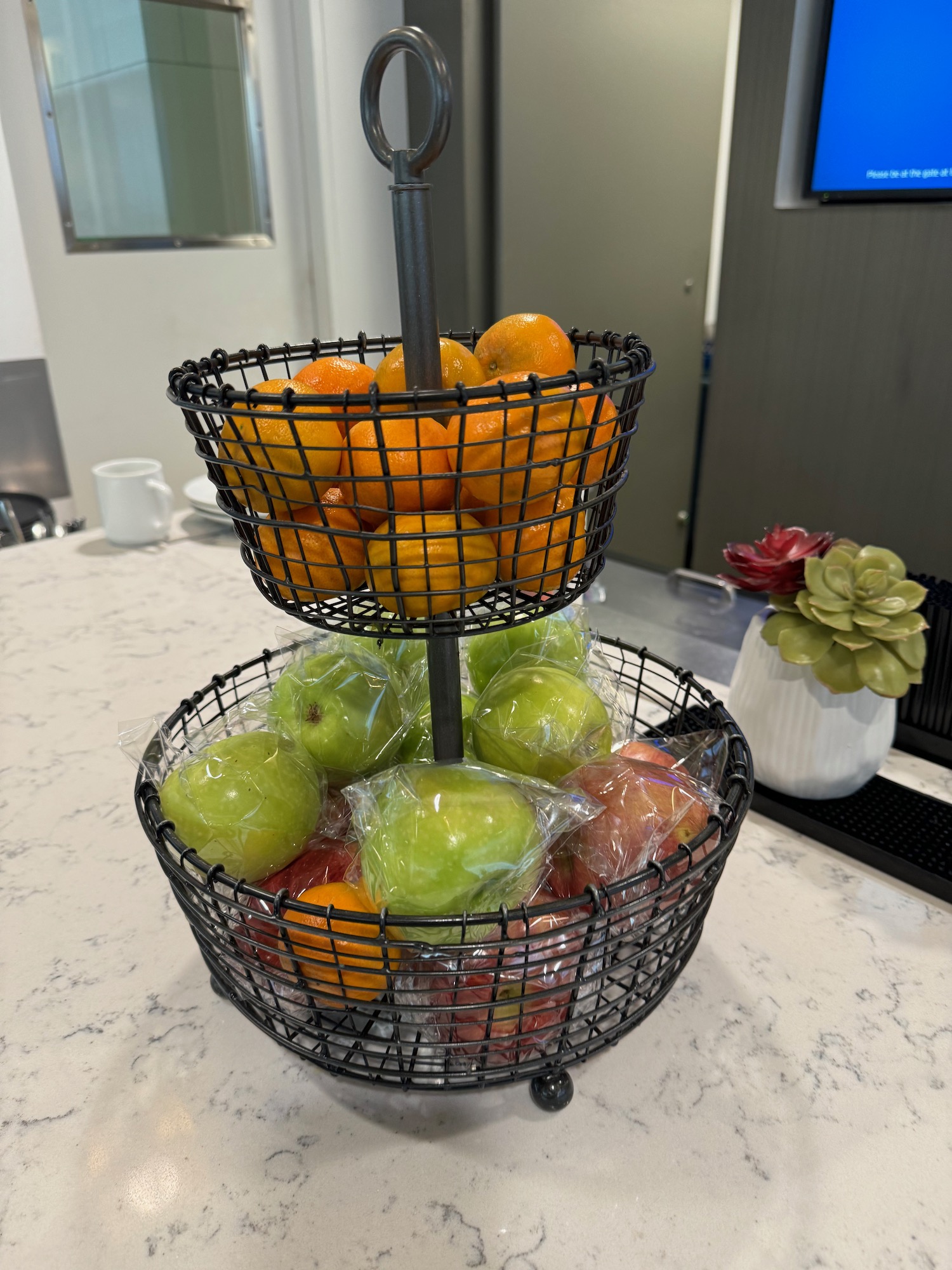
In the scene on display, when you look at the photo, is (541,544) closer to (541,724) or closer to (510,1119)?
(541,724)

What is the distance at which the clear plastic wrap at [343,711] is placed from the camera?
545 mm

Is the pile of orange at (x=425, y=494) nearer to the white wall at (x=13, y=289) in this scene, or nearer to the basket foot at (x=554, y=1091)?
the basket foot at (x=554, y=1091)

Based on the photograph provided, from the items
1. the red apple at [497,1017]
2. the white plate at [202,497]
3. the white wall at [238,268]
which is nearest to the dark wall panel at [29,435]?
the white wall at [238,268]

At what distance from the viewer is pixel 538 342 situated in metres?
0.43

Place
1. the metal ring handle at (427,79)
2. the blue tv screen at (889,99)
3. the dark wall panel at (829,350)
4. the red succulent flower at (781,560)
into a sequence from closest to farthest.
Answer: the metal ring handle at (427,79) < the red succulent flower at (781,560) < the blue tv screen at (889,99) < the dark wall panel at (829,350)

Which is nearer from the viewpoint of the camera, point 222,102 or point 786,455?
point 786,455

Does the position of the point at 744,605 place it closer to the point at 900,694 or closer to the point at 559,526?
the point at 900,694

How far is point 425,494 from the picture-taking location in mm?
381

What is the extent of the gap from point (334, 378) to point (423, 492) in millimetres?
108

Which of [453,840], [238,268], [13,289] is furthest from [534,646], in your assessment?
[238,268]

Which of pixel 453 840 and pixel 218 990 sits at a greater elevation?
pixel 453 840

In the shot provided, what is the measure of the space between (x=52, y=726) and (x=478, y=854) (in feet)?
2.05

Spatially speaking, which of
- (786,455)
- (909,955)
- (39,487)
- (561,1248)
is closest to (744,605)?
(786,455)

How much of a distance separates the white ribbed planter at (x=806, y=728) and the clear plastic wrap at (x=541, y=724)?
0.67 feet
